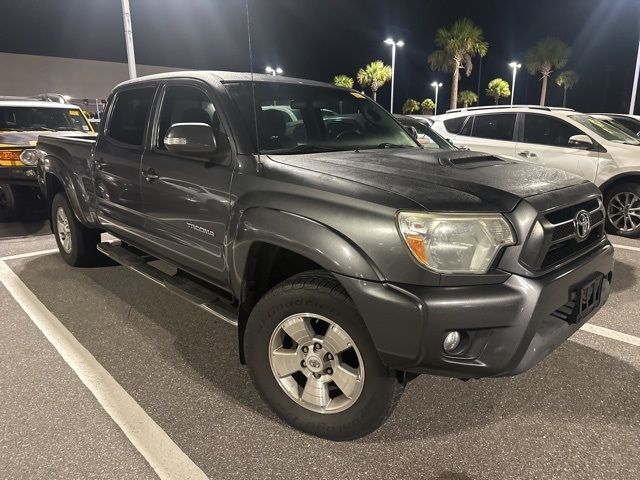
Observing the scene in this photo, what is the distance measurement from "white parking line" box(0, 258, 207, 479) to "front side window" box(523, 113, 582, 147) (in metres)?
6.46

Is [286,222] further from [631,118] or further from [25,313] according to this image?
[631,118]

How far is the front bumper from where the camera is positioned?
2.05 m

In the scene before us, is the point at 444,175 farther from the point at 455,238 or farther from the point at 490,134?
the point at 490,134

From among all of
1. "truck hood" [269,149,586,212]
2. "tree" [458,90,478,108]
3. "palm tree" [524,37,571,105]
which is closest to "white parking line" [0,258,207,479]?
"truck hood" [269,149,586,212]

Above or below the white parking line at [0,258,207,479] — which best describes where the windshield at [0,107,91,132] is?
above

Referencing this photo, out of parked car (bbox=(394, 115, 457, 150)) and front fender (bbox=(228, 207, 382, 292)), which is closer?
front fender (bbox=(228, 207, 382, 292))

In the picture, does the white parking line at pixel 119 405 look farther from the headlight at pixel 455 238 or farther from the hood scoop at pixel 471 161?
the hood scoop at pixel 471 161

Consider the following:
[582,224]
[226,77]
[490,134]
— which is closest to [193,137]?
[226,77]

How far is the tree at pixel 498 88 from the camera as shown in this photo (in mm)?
68688

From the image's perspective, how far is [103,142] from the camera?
4230 millimetres

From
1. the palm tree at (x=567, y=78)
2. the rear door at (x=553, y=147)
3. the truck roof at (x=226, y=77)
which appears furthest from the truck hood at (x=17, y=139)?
the palm tree at (x=567, y=78)

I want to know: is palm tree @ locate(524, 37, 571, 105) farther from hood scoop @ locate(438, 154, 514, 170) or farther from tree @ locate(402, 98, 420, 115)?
hood scoop @ locate(438, 154, 514, 170)

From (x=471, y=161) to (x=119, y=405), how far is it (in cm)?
248

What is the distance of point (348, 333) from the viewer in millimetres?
2277
